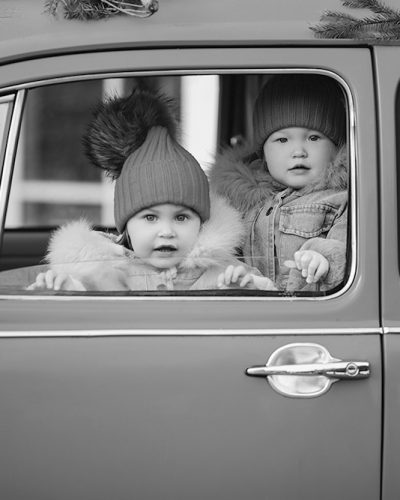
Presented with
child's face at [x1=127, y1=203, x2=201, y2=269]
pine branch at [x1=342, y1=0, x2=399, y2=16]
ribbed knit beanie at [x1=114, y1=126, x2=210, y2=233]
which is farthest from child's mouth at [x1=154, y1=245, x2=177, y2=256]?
pine branch at [x1=342, y1=0, x2=399, y2=16]

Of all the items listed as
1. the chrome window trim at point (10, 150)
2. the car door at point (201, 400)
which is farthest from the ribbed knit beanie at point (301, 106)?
the chrome window trim at point (10, 150)

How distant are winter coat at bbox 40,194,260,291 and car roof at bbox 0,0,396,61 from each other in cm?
56

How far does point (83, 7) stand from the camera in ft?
7.95

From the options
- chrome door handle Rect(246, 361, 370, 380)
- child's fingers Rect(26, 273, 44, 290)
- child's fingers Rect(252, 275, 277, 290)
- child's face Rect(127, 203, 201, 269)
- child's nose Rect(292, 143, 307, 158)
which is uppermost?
child's nose Rect(292, 143, 307, 158)

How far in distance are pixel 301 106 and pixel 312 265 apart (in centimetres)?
55

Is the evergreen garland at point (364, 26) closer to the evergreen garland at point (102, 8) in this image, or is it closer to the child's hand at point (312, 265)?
the evergreen garland at point (102, 8)

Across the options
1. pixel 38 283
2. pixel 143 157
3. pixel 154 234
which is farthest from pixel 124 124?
pixel 38 283

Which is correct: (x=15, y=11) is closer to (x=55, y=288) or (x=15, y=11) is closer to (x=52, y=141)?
(x=55, y=288)

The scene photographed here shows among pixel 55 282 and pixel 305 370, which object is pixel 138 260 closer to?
pixel 55 282

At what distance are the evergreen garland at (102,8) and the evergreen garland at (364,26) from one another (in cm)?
45

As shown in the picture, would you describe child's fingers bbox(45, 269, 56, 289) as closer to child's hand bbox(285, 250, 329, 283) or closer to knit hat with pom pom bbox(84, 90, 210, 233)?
knit hat with pom pom bbox(84, 90, 210, 233)

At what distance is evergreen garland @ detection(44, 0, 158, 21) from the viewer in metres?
2.43

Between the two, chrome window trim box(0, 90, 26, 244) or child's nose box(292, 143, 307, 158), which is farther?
child's nose box(292, 143, 307, 158)

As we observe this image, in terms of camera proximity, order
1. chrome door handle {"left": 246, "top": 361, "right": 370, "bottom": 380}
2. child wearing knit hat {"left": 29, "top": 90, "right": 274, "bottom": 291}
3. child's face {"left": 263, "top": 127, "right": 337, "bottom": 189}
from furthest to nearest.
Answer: child's face {"left": 263, "top": 127, "right": 337, "bottom": 189}
child wearing knit hat {"left": 29, "top": 90, "right": 274, "bottom": 291}
chrome door handle {"left": 246, "top": 361, "right": 370, "bottom": 380}
